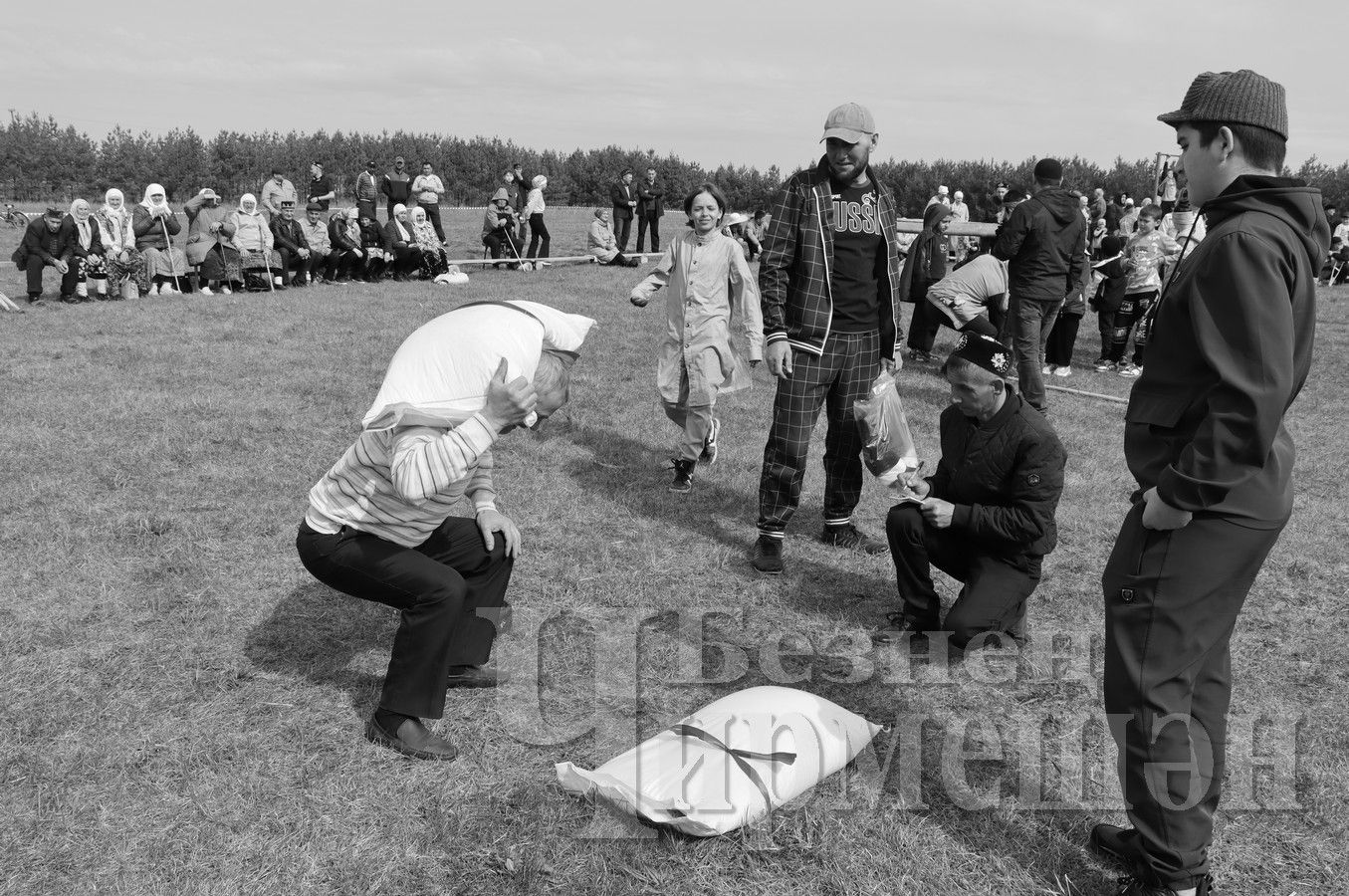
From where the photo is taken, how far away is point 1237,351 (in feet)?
7.24

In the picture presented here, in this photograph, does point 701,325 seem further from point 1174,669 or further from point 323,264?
point 323,264

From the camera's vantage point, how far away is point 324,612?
15.0 feet

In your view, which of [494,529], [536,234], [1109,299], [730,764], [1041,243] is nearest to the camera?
[730,764]

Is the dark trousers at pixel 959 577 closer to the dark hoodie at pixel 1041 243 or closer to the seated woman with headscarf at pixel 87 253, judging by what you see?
the dark hoodie at pixel 1041 243

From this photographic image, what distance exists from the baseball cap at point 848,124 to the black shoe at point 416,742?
3320 millimetres

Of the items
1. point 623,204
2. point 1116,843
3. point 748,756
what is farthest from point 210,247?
point 1116,843

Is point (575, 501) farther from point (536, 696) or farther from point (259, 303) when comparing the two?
point (259, 303)

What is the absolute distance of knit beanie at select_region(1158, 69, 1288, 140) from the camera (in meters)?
2.30

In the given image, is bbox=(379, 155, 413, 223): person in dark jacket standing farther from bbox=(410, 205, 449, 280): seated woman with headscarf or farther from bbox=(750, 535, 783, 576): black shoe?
bbox=(750, 535, 783, 576): black shoe

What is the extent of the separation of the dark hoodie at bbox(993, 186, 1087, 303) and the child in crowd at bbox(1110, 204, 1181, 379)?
2.84m

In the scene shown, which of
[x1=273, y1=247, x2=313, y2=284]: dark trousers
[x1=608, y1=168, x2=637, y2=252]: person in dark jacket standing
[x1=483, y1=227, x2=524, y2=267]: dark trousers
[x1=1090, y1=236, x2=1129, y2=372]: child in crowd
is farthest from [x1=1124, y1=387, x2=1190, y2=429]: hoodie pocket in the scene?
[x1=608, y1=168, x2=637, y2=252]: person in dark jacket standing

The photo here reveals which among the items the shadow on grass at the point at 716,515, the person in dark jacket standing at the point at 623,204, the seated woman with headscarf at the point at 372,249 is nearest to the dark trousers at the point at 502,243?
the person in dark jacket standing at the point at 623,204

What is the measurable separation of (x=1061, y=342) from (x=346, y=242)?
11167 millimetres

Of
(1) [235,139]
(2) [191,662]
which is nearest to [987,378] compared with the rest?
(2) [191,662]
